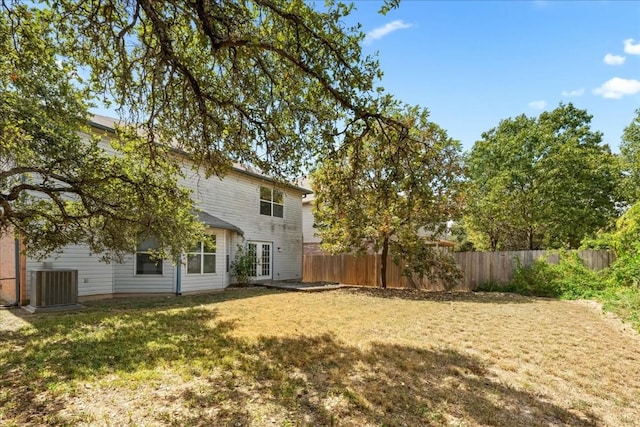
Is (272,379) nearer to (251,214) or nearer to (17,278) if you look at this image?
(17,278)

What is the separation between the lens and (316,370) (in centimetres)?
441

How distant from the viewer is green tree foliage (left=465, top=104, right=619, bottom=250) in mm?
19547

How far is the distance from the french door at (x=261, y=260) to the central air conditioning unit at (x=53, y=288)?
718 centimetres

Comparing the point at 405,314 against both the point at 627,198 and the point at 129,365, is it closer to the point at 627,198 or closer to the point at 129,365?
the point at 129,365

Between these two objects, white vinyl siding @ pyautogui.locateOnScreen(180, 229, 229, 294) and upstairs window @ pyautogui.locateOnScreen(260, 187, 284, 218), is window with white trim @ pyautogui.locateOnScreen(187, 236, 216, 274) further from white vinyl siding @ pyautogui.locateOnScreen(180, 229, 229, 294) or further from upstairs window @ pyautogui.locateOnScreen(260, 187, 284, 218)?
upstairs window @ pyautogui.locateOnScreen(260, 187, 284, 218)

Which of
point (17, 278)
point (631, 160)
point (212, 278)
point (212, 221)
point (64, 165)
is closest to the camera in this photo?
point (64, 165)

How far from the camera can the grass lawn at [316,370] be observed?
328 centimetres

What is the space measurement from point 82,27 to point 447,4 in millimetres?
6100

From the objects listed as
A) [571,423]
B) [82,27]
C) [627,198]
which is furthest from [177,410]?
[627,198]

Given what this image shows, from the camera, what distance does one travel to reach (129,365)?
4555 millimetres

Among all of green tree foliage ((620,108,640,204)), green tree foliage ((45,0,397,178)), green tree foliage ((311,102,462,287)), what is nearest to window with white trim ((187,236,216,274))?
green tree foliage ((311,102,462,287))

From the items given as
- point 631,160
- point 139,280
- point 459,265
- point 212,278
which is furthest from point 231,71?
point 631,160

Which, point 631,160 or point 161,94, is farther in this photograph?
point 631,160

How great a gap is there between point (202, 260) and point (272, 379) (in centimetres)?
994
